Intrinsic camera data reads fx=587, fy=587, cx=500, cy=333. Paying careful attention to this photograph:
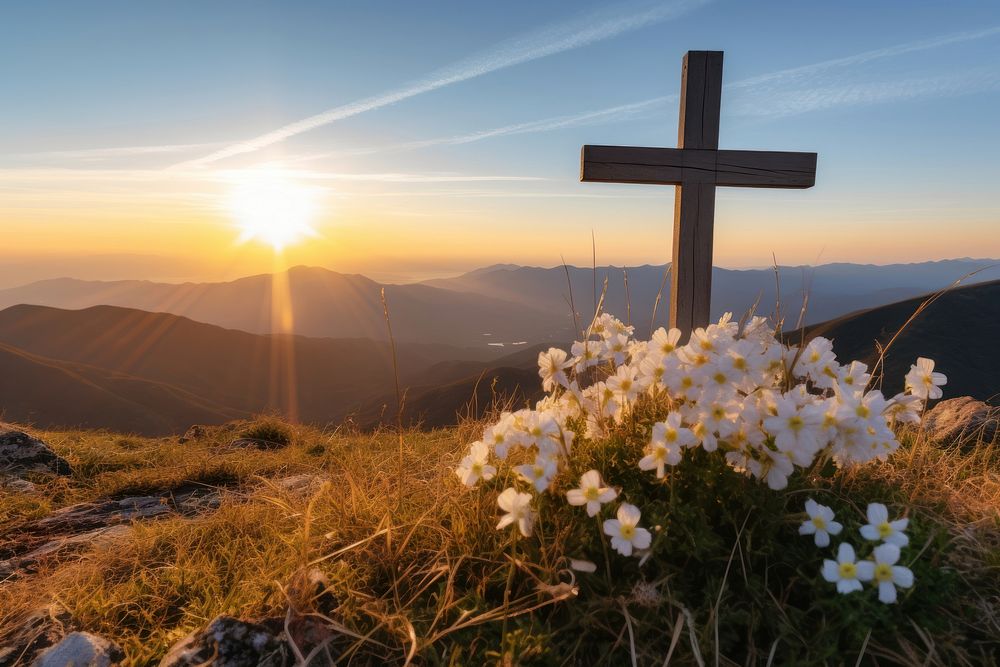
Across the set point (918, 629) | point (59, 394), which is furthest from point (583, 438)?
point (59, 394)

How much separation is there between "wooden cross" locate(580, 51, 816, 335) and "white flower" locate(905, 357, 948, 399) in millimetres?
2536

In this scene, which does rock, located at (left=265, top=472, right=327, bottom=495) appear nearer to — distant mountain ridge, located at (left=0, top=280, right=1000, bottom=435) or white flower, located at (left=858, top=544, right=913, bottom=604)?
distant mountain ridge, located at (left=0, top=280, right=1000, bottom=435)

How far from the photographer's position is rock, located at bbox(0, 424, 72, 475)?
596cm

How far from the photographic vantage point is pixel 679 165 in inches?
199

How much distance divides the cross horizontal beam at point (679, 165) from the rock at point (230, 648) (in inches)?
160

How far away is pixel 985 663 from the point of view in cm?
199

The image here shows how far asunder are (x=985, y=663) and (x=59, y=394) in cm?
7385

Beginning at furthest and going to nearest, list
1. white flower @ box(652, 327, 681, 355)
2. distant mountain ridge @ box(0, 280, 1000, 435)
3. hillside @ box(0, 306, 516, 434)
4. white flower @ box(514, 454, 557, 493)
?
hillside @ box(0, 306, 516, 434) < distant mountain ridge @ box(0, 280, 1000, 435) < white flower @ box(652, 327, 681, 355) < white flower @ box(514, 454, 557, 493)

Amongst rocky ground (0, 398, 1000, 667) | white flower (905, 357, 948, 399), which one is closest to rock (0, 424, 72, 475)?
rocky ground (0, 398, 1000, 667)

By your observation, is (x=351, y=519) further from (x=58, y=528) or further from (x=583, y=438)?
(x=58, y=528)

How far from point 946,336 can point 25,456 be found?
185ft

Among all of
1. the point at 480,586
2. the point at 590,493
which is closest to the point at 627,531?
the point at 590,493

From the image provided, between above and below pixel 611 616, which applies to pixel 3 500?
below

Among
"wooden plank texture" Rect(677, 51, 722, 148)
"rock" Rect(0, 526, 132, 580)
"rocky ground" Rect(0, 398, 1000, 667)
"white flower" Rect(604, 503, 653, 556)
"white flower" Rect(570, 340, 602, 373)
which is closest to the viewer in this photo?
"white flower" Rect(604, 503, 653, 556)
